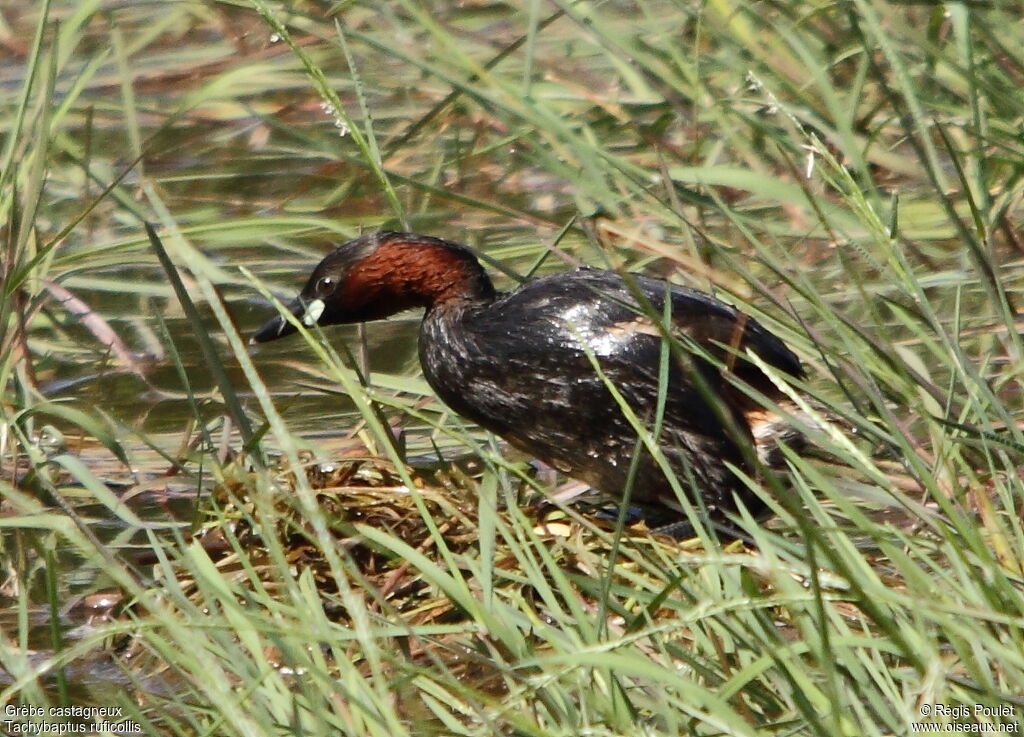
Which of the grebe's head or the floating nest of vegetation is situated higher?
the grebe's head

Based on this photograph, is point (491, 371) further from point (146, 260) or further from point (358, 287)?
point (146, 260)

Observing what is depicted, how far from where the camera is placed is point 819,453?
161 inches

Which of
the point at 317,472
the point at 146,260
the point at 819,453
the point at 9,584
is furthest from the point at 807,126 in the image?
the point at 9,584

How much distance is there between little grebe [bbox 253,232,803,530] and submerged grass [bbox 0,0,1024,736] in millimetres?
129

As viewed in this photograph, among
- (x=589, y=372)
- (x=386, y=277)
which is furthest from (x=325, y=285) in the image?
(x=589, y=372)

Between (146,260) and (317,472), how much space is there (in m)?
1.04

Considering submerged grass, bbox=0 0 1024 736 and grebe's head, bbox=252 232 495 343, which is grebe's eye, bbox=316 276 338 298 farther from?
submerged grass, bbox=0 0 1024 736

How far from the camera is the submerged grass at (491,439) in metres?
2.26

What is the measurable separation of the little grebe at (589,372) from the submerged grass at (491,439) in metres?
0.13

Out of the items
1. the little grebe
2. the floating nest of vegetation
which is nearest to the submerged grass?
the floating nest of vegetation

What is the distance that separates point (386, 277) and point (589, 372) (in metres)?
0.62

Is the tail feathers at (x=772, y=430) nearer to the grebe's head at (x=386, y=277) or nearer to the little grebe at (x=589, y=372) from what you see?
the little grebe at (x=589, y=372)

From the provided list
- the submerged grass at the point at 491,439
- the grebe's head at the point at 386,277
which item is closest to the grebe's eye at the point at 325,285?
the grebe's head at the point at 386,277

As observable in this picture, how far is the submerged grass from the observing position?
2262mm
